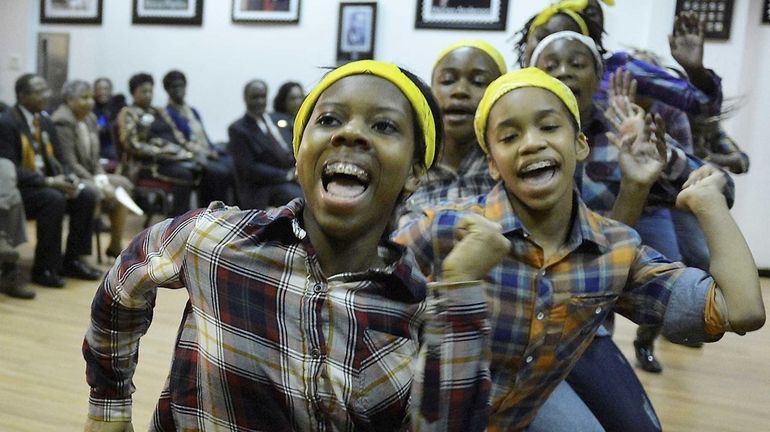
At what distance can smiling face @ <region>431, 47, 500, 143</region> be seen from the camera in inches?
95.7

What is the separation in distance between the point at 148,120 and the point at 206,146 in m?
0.66

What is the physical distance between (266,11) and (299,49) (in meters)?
0.55

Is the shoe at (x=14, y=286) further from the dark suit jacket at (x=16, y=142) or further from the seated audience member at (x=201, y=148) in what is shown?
the seated audience member at (x=201, y=148)

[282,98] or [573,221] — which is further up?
[282,98]

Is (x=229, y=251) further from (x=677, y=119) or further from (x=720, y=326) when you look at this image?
(x=677, y=119)

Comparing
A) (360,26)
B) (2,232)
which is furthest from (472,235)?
(360,26)

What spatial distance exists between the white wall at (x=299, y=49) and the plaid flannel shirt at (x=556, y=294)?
556 cm

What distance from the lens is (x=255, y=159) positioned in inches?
277

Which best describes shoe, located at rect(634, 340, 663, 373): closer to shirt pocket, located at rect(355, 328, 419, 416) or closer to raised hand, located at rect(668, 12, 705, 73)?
raised hand, located at rect(668, 12, 705, 73)

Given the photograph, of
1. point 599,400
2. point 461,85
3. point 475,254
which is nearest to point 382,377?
point 475,254

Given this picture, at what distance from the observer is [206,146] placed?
7.99 m

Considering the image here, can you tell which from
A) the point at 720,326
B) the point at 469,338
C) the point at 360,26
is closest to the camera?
the point at 469,338

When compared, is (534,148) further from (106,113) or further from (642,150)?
(106,113)

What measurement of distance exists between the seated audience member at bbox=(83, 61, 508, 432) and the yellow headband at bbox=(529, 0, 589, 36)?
1537 mm
